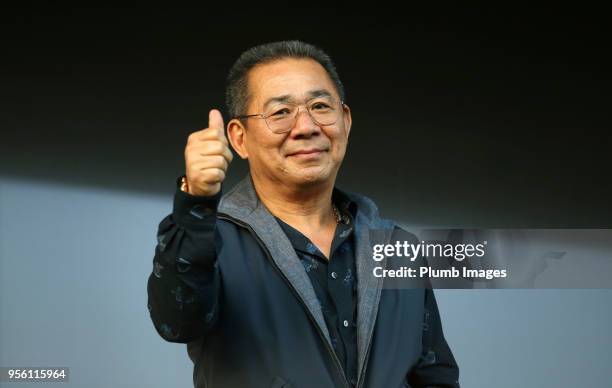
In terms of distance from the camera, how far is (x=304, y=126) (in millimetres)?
1298

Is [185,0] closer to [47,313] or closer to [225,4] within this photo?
[225,4]

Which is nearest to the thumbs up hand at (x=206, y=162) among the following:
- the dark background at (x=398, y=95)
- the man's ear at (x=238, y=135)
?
the man's ear at (x=238, y=135)

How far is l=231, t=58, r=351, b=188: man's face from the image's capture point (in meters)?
1.31

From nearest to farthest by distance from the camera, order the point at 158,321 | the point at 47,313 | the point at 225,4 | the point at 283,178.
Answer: the point at 158,321, the point at 283,178, the point at 47,313, the point at 225,4

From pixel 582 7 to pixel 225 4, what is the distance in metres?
1.14

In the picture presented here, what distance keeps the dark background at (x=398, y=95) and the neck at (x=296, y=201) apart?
115 cm

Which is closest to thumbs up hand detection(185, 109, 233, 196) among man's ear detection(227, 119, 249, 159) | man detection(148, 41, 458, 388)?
man detection(148, 41, 458, 388)

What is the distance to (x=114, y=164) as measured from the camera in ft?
8.11

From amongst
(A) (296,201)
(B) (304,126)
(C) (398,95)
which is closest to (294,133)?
(B) (304,126)

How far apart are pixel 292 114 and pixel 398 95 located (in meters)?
1.33

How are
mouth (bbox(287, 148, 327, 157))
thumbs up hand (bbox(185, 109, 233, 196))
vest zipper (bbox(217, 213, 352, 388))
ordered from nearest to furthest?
thumbs up hand (bbox(185, 109, 233, 196)) < vest zipper (bbox(217, 213, 352, 388)) < mouth (bbox(287, 148, 327, 157))

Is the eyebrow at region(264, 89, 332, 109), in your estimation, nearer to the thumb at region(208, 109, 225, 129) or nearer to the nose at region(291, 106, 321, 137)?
the nose at region(291, 106, 321, 137)

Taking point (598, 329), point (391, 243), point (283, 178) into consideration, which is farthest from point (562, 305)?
point (283, 178)

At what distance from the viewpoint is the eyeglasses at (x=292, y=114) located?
1312mm
